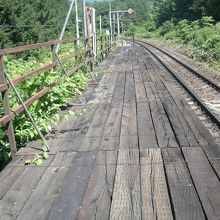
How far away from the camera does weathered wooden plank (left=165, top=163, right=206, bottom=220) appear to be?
11.7 feet

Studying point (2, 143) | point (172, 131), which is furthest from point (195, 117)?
point (2, 143)

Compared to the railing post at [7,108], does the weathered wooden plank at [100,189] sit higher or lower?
lower

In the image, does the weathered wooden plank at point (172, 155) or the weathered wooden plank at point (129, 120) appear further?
the weathered wooden plank at point (129, 120)

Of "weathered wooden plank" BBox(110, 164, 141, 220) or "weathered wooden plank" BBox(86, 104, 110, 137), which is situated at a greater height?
"weathered wooden plank" BBox(110, 164, 141, 220)

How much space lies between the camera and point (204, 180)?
4203mm

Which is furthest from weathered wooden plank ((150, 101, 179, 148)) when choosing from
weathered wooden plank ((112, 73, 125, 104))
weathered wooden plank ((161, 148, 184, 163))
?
weathered wooden plank ((112, 73, 125, 104))

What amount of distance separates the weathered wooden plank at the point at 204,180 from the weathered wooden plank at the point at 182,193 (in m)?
0.05

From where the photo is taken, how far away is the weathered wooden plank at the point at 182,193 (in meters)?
3.56

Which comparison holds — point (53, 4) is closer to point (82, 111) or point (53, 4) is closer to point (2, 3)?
point (2, 3)

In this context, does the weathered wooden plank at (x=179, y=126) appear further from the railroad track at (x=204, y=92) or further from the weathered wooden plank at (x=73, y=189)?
the weathered wooden plank at (x=73, y=189)

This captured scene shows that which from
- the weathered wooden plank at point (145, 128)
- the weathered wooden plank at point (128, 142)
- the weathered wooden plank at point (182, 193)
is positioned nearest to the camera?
the weathered wooden plank at point (182, 193)

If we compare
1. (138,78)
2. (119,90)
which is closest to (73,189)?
(119,90)

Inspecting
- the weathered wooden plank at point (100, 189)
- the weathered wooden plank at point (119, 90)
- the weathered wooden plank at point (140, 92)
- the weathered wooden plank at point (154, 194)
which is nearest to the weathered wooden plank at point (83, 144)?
the weathered wooden plank at point (100, 189)

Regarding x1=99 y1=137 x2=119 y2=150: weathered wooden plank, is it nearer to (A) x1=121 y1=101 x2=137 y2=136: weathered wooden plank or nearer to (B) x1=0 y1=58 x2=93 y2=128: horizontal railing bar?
(A) x1=121 y1=101 x2=137 y2=136: weathered wooden plank
